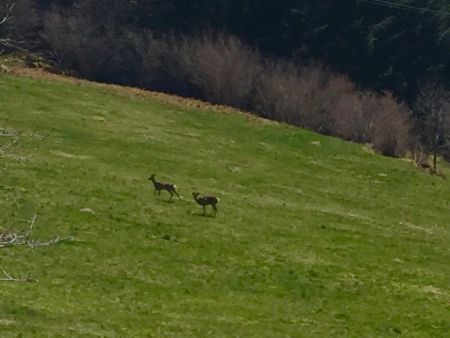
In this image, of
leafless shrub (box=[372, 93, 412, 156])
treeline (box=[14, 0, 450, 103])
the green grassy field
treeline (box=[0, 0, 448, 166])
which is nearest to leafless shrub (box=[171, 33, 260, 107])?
treeline (box=[0, 0, 448, 166])

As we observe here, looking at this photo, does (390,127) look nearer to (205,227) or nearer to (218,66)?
(218,66)

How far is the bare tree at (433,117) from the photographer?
68000 millimetres

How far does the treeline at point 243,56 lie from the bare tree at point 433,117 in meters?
0.24

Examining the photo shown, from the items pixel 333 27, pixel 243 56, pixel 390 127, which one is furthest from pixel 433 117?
pixel 333 27

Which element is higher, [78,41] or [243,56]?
[243,56]

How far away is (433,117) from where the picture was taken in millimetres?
68688

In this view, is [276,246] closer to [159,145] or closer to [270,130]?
[159,145]

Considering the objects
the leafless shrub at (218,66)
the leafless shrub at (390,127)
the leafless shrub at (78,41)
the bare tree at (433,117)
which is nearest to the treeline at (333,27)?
the bare tree at (433,117)

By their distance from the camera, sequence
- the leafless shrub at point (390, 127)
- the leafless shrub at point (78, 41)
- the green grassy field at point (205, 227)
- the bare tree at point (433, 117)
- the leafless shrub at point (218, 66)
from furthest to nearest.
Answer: the leafless shrub at point (78, 41) → the bare tree at point (433, 117) → the leafless shrub at point (218, 66) → the leafless shrub at point (390, 127) → the green grassy field at point (205, 227)

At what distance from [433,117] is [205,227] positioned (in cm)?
3692

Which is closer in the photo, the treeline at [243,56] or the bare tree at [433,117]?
the treeline at [243,56]

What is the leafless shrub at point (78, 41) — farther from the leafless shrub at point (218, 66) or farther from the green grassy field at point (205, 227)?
the green grassy field at point (205, 227)

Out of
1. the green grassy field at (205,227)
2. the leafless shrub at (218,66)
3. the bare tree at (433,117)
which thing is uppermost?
the green grassy field at (205,227)

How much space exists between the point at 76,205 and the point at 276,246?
21.4ft
